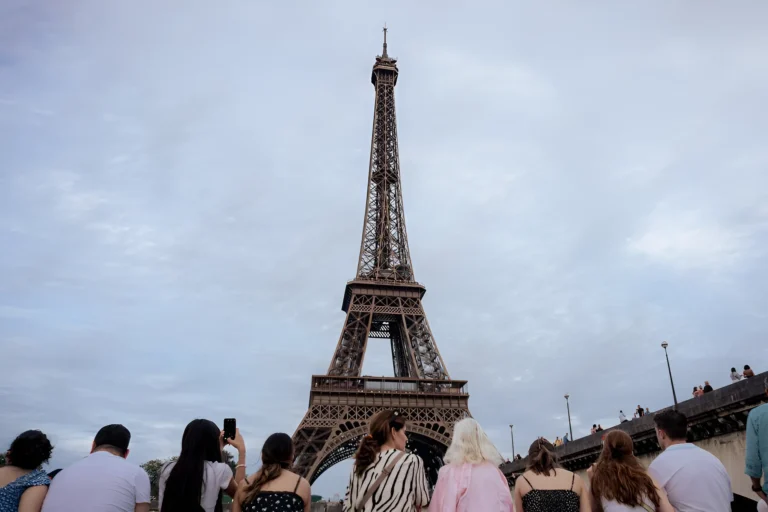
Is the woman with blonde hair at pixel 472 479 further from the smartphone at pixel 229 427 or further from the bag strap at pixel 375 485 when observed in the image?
the smartphone at pixel 229 427

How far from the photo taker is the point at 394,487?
5.24m

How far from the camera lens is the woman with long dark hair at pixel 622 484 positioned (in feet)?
18.0

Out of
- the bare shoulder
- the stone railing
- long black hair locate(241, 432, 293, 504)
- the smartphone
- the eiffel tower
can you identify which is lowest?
the bare shoulder

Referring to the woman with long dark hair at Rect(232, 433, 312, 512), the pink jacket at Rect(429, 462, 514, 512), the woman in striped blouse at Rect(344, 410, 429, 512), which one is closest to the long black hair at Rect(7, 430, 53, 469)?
the woman with long dark hair at Rect(232, 433, 312, 512)

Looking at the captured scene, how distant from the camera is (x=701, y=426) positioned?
18.4 m

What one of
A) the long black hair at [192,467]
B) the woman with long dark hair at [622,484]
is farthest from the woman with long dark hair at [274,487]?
the woman with long dark hair at [622,484]

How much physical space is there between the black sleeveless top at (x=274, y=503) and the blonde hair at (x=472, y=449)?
1488 mm

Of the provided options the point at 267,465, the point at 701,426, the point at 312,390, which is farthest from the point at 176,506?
the point at 312,390

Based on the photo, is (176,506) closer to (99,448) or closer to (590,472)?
(99,448)

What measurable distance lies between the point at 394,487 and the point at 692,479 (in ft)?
9.75

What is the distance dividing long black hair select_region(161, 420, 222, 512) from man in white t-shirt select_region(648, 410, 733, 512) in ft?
14.5

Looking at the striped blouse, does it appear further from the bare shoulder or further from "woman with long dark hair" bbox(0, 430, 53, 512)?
"woman with long dark hair" bbox(0, 430, 53, 512)

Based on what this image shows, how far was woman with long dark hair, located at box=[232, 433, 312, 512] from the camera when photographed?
542 cm

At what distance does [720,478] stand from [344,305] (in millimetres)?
50205
